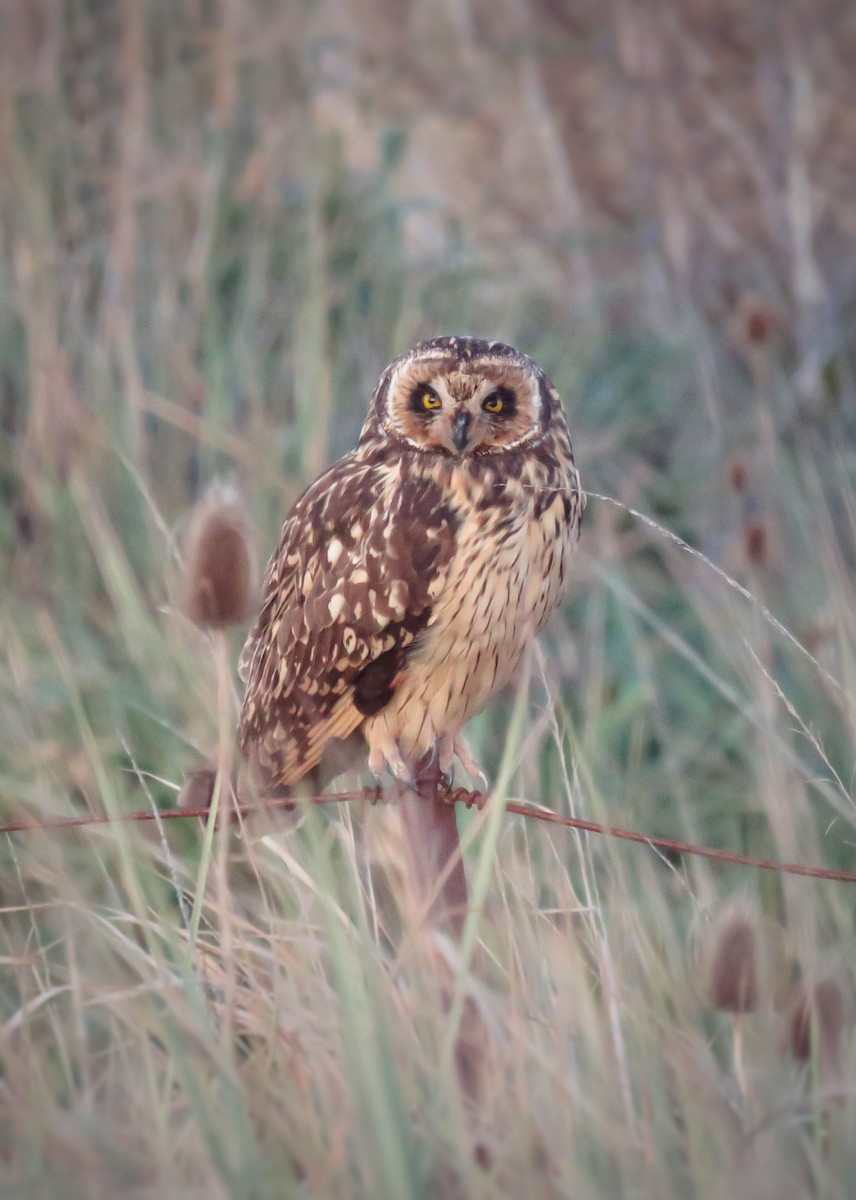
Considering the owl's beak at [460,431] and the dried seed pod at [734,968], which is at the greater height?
the owl's beak at [460,431]

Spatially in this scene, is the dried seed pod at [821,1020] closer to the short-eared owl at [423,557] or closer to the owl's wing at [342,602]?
the short-eared owl at [423,557]

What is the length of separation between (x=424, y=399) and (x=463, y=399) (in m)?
0.09

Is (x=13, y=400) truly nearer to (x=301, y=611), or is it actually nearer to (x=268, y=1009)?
(x=301, y=611)

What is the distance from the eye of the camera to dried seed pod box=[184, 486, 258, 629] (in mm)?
1989

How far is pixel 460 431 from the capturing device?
2.36 meters

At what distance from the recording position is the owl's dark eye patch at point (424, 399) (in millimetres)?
2426

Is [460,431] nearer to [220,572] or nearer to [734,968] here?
[220,572]

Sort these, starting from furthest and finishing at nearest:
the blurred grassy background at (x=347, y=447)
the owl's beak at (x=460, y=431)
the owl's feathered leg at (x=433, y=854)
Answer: the owl's beak at (x=460, y=431), the owl's feathered leg at (x=433, y=854), the blurred grassy background at (x=347, y=447)

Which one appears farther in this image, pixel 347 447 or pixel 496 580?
pixel 347 447

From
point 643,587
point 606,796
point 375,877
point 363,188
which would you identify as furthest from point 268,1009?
point 363,188

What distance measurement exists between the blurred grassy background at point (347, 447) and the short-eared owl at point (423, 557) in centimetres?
16

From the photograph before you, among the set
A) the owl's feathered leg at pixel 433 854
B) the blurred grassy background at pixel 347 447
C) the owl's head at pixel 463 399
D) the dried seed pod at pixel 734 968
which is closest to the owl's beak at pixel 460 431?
the owl's head at pixel 463 399

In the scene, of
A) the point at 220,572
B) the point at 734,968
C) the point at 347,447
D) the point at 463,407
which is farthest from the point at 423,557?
the point at 347,447

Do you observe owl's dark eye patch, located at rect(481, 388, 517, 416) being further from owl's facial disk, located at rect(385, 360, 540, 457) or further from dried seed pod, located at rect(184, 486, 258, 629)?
dried seed pod, located at rect(184, 486, 258, 629)
